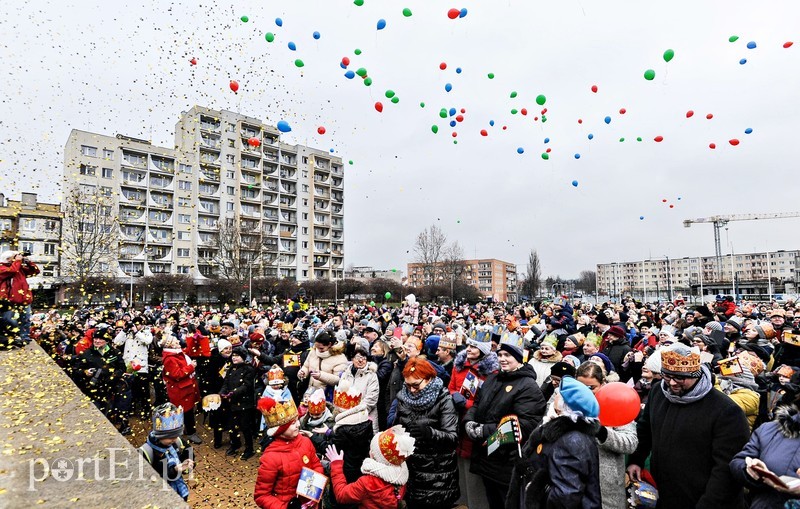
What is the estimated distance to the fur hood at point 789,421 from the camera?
2.57m

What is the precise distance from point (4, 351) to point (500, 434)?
8.69 metres

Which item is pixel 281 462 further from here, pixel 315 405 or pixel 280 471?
pixel 315 405

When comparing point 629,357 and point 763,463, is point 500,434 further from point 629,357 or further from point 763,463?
point 629,357

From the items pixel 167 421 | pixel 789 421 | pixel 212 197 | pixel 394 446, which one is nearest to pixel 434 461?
pixel 394 446

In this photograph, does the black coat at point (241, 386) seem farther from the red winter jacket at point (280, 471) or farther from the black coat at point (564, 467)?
the black coat at point (564, 467)

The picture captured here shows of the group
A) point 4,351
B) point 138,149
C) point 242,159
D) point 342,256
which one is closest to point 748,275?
point 342,256

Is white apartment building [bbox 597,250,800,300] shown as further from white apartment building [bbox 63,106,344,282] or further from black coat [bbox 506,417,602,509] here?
black coat [bbox 506,417,602,509]

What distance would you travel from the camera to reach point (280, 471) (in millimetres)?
3387

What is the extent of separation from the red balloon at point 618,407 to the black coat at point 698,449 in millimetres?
230

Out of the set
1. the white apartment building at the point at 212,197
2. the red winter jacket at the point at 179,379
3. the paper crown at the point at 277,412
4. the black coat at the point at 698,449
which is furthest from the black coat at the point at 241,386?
the white apartment building at the point at 212,197

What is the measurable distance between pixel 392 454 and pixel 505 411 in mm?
1222

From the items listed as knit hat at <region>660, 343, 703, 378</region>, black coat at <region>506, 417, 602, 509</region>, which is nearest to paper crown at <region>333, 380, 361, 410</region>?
black coat at <region>506, 417, 602, 509</region>

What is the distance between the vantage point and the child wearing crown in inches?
128

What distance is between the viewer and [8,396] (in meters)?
5.12
